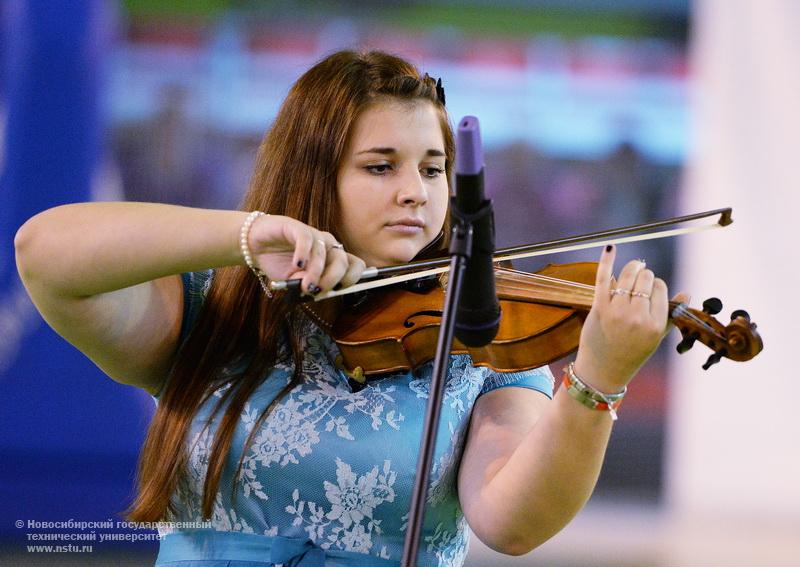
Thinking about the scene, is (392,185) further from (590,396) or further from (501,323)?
(590,396)

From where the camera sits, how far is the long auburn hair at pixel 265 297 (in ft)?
4.11

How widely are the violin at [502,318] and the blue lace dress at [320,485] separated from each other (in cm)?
6

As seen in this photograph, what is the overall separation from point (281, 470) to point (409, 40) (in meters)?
1.71

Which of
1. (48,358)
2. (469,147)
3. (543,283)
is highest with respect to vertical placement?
(469,147)

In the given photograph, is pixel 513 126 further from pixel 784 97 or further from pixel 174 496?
pixel 174 496

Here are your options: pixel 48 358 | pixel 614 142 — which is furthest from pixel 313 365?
pixel 614 142

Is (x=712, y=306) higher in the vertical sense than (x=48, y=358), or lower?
higher

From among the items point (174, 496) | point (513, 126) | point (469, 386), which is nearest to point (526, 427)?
point (469, 386)

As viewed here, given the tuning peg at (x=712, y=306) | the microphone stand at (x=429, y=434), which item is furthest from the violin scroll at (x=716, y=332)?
the microphone stand at (x=429, y=434)

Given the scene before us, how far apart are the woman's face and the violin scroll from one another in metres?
0.39

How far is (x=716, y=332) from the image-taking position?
105 cm

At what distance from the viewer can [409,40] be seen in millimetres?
2674

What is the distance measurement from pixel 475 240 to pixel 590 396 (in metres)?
0.22

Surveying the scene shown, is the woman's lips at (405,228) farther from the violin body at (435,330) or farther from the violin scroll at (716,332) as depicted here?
the violin scroll at (716,332)
